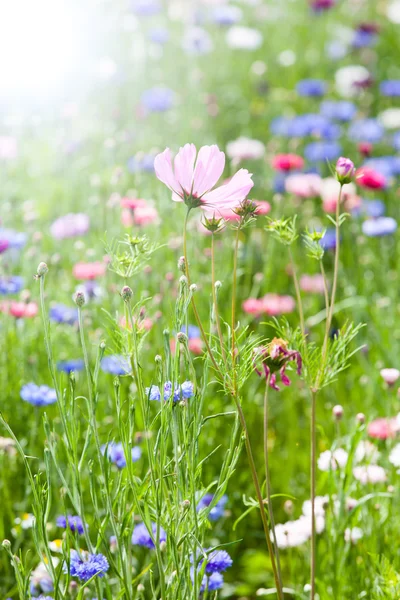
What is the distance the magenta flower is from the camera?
76 cm

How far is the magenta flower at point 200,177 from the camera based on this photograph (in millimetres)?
761

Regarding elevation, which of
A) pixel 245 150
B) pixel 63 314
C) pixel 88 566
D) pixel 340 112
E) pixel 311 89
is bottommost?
pixel 88 566

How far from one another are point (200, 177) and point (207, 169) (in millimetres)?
11

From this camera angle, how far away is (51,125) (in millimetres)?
3113

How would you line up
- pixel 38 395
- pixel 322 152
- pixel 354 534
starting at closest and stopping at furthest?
pixel 354 534, pixel 38 395, pixel 322 152

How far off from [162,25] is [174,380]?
378 centimetres

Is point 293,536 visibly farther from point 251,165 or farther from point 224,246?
point 251,165

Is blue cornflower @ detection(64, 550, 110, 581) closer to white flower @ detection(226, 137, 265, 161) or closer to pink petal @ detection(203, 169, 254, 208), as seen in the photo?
pink petal @ detection(203, 169, 254, 208)

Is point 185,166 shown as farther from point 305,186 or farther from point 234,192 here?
point 305,186

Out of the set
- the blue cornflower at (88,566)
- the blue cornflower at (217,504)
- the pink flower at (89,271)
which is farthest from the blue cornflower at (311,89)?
the blue cornflower at (88,566)

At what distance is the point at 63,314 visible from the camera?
1564mm

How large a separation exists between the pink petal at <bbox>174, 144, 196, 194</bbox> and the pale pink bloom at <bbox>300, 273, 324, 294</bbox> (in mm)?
1202

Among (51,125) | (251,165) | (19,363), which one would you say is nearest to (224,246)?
(19,363)

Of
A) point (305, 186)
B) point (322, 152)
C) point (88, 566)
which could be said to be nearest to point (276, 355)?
point (88, 566)
